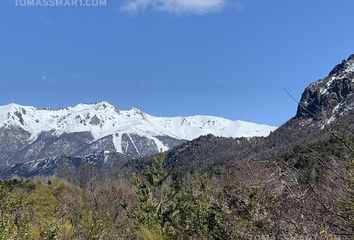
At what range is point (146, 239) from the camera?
28.7ft

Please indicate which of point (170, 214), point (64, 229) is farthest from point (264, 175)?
point (170, 214)

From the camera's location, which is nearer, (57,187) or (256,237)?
(256,237)

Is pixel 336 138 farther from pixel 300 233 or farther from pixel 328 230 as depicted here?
pixel 300 233

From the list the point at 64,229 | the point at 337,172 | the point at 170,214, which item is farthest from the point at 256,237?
the point at 170,214

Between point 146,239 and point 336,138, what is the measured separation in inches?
213

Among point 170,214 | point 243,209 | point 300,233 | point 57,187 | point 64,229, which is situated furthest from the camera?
point 57,187

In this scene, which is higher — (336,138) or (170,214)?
(170,214)

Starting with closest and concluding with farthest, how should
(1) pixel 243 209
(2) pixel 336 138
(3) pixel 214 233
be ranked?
(2) pixel 336 138 → (1) pixel 243 209 → (3) pixel 214 233

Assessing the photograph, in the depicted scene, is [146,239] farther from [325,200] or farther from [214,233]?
[325,200]

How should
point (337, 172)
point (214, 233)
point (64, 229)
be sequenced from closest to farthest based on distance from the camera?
1. point (337, 172)
2. point (214, 233)
3. point (64, 229)

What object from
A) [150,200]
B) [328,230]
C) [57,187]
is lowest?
[328,230]

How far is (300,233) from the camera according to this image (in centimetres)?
493

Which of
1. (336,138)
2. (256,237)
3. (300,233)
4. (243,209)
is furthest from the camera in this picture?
(243,209)

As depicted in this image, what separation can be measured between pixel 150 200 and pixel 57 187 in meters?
61.0
